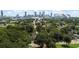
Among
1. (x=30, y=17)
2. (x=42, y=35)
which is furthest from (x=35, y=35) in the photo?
(x=30, y=17)
